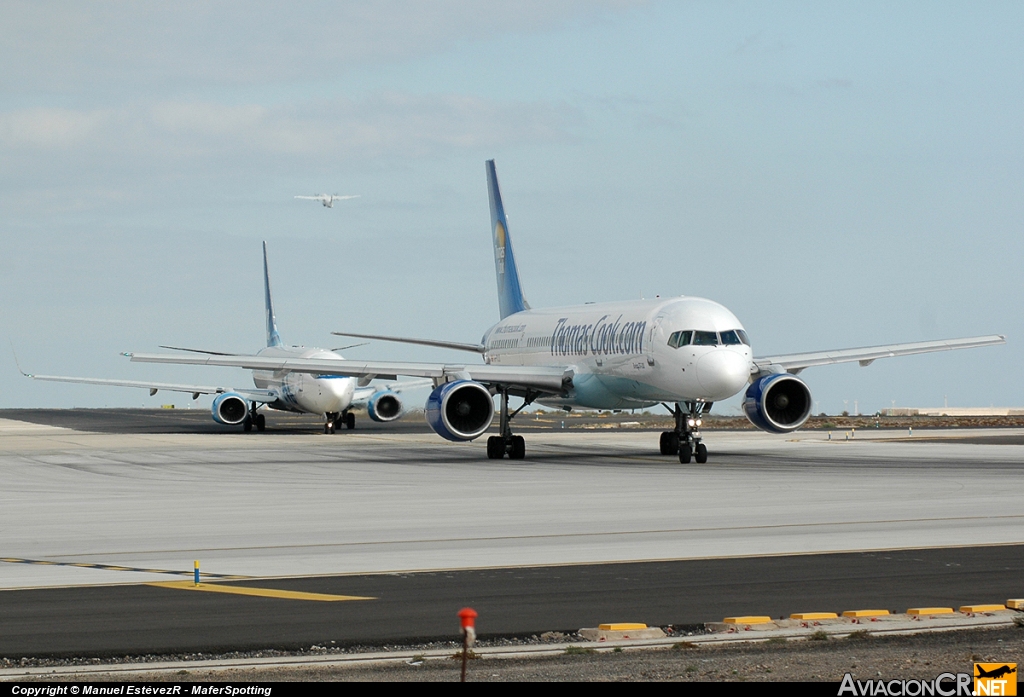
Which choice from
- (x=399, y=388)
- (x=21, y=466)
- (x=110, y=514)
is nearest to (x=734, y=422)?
(x=399, y=388)

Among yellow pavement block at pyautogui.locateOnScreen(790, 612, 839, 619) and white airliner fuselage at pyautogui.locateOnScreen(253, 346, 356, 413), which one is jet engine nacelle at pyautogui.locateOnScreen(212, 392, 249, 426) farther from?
yellow pavement block at pyautogui.locateOnScreen(790, 612, 839, 619)

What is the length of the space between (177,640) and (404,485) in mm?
17638

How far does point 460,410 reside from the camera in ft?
119

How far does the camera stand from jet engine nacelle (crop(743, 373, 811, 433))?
3544 centimetres

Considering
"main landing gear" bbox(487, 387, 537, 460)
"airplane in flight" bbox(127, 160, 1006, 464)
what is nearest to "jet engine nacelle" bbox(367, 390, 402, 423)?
"airplane in flight" bbox(127, 160, 1006, 464)

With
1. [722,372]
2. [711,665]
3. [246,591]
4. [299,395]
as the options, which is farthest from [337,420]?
[711,665]

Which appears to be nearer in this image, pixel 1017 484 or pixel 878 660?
pixel 878 660

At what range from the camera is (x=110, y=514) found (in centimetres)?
2166

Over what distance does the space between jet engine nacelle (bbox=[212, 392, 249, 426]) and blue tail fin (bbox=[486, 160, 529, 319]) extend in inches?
669

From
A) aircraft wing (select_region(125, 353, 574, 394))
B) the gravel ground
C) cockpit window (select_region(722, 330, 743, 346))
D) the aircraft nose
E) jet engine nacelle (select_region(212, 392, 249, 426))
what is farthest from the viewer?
jet engine nacelle (select_region(212, 392, 249, 426))

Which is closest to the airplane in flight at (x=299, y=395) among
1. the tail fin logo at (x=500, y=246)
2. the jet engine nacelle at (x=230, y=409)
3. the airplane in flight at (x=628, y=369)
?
the jet engine nacelle at (x=230, y=409)

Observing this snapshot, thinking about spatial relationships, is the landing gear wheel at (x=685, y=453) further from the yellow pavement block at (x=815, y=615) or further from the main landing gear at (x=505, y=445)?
the yellow pavement block at (x=815, y=615)

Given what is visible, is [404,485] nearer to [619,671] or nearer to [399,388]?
[619,671]

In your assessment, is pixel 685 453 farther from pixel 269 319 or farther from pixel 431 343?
pixel 269 319
